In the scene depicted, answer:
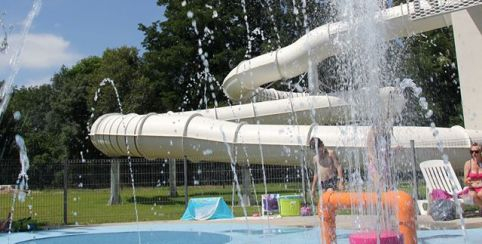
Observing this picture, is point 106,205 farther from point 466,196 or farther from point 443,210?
point 466,196

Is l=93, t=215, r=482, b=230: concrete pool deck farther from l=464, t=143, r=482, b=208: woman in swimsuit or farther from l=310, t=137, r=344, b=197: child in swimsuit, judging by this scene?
l=310, t=137, r=344, b=197: child in swimsuit

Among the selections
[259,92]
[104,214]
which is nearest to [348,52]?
[104,214]

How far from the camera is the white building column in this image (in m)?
17.8

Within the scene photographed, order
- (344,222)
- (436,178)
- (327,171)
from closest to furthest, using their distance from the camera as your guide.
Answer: (327,171)
(344,222)
(436,178)

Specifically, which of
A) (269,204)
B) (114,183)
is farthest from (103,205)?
(269,204)

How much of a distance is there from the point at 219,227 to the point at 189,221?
183 centimetres

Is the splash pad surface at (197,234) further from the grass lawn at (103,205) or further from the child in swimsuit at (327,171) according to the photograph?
the grass lawn at (103,205)

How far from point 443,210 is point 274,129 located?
775cm

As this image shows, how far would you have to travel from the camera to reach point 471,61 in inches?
706

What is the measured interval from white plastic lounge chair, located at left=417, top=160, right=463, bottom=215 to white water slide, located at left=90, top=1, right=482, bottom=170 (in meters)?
1.96

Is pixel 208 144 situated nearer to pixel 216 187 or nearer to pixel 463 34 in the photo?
pixel 216 187

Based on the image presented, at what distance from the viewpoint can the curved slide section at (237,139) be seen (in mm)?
17078

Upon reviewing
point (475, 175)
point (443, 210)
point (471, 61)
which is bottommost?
point (443, 210)

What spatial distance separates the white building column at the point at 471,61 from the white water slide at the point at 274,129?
65cm
